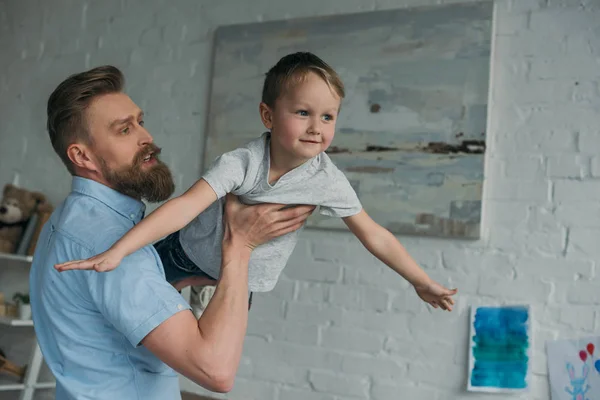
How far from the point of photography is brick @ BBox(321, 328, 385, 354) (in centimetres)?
286

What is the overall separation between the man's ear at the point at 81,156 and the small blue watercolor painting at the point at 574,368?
1.69 metres

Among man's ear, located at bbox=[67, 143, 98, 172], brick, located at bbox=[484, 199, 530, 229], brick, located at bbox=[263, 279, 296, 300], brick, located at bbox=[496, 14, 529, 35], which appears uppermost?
brick, located at bbox=[496, 14, 529, 35]

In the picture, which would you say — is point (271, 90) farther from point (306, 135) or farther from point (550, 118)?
point (550, 118)

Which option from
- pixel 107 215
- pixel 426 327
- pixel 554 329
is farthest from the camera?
pixel 426 327

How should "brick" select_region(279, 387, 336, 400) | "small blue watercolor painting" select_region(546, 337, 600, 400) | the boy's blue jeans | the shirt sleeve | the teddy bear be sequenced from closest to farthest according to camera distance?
the shirt sleeve
the boy's blue jeans
"small blue watercolor painting" select_region(546, 337, 600, 400)
"brick" select_region(279, 387, 336, 400)
the teddy bear

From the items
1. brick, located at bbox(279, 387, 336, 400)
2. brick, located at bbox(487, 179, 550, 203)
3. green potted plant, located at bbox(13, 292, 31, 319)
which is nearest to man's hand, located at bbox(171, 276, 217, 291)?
brick, located at bbox(279, 387, 336, 400)

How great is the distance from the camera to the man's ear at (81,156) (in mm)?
1718

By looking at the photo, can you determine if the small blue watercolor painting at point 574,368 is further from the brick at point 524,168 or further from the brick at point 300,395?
the brick at point 300,395

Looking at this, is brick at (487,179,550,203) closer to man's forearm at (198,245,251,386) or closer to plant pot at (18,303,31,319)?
man's forearm at (198,245,251,386)

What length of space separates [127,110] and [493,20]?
1545 millimetres

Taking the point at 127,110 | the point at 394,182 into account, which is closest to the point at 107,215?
the point at 127,110

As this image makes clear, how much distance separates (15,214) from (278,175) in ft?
6.96

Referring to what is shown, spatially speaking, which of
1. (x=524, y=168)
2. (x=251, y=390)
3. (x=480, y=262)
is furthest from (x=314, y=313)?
(x=524, y=168)

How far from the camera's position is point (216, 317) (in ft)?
5.06
